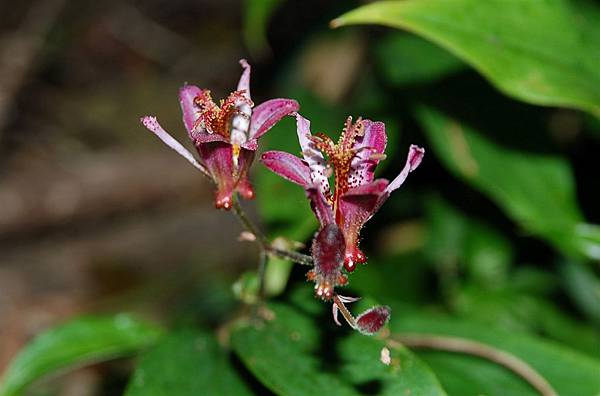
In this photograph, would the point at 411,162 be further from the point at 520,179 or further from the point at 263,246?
the point at 520,179

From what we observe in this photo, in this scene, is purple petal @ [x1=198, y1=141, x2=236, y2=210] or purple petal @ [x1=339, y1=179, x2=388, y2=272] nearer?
purple petal @ [x1=339, y1=179, x2=388, y2=272]

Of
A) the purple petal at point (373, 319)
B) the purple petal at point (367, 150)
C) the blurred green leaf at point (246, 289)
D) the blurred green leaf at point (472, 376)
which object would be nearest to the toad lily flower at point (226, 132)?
the purple petal at point (367, 150)

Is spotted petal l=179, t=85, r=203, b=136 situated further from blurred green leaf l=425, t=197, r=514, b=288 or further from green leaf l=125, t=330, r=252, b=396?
blurred green leaf l=425, t=197, r=514, b=288

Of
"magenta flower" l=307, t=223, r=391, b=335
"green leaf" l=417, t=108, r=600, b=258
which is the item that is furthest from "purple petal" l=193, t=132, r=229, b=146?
"green leaf" l=417, t=108, r=600, b=258

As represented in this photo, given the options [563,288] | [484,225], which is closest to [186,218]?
[484,225]

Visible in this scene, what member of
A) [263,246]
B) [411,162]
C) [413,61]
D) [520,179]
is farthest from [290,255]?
[413,61]

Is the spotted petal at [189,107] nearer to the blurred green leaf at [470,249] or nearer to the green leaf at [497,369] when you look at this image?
the green leaf at [497,369]

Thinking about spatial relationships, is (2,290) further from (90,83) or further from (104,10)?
(104,10)
